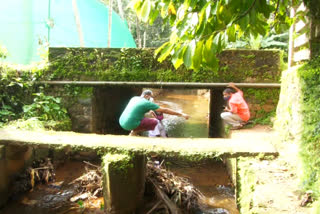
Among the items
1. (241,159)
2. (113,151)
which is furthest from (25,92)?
(241,159)

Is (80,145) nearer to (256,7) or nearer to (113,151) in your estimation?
(113,151)

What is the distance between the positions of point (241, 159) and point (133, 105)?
2231 mm

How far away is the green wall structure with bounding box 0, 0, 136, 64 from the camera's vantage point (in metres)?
7.91

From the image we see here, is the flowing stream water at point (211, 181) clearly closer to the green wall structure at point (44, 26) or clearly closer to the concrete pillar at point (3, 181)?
the concrete pillar at point (3, 181)

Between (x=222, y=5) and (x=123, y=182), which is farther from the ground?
(x=222, y=5)

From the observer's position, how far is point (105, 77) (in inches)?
260

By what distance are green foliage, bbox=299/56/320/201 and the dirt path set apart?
0.21 m

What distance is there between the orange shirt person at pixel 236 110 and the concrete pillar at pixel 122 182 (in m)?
2.62

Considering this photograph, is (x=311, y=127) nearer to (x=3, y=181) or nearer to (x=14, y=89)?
(x=3, y=181)

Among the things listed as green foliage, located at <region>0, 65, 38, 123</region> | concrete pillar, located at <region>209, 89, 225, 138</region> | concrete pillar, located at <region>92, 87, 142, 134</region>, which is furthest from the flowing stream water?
Answer: green foliage, located at <region>0, 65, 38, 123</region>

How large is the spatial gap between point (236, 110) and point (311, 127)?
2.61m

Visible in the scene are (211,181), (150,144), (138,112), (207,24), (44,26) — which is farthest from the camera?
(44,26)

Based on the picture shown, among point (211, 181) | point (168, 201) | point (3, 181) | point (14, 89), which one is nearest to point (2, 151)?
point (3, 181)

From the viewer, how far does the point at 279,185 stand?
314cm
